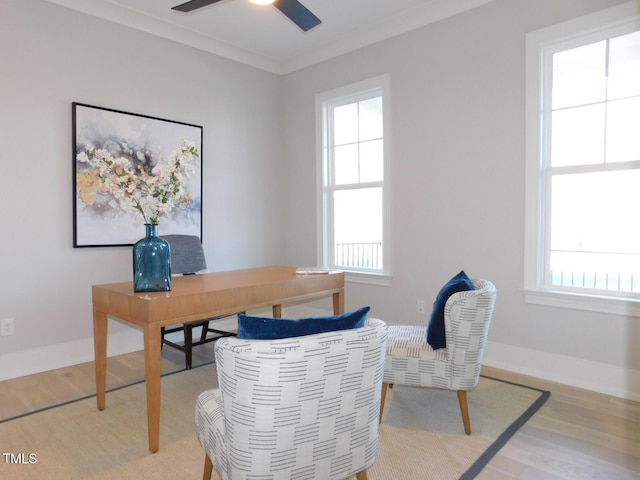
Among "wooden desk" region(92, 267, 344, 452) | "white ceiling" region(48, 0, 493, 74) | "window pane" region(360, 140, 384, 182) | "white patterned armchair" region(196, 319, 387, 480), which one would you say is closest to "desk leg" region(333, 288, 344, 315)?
"wooden desk" region(92, 267, 344, 452)

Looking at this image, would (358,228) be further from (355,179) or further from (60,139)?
(60,139)

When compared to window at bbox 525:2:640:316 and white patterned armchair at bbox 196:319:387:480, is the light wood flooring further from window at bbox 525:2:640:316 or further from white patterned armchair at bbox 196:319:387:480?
white patterned armchair at bbox 196:319:387:480

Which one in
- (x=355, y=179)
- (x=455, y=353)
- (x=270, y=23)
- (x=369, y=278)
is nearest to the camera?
(x=455, y=353)

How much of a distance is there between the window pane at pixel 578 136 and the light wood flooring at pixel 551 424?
1.56m

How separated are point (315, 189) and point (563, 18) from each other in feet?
8.40

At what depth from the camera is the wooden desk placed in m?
2.00

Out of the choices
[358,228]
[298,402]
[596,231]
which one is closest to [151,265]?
[298,402]

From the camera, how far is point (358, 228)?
4242mm

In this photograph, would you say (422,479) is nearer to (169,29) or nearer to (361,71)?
(361,71)

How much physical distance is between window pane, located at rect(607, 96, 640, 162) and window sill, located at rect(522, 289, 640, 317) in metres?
0.91

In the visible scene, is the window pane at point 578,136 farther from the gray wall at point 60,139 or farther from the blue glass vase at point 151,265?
the gray wall at point 60,139

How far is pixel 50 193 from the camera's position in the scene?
315 cm

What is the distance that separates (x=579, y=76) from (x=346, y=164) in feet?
6.93

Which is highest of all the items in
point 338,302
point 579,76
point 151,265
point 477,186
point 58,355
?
point 579,76
